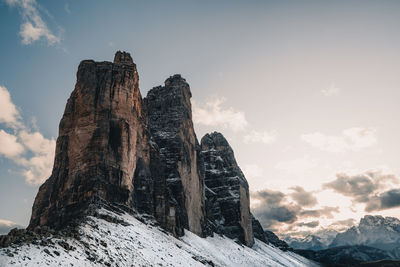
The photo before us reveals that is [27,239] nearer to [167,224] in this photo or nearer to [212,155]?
[167,224]

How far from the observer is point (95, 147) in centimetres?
3906

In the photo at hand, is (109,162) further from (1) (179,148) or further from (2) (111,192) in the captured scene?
(1) (179,148)

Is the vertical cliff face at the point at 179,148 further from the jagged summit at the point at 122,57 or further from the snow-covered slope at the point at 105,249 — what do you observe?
the jagged summit at the point at 122,57

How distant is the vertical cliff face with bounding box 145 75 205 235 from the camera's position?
203 feet

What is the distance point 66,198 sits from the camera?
36906 mm

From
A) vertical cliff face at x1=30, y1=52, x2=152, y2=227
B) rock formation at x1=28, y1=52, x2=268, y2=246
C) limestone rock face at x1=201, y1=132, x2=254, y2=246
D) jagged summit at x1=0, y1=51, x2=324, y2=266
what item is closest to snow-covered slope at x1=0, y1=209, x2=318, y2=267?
jagged summit at x1=0, y1=51, x2=324, y2=266

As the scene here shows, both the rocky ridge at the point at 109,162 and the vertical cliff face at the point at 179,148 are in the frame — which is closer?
the rocky ridge at the point at 109,162

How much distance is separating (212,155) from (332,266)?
411 feet

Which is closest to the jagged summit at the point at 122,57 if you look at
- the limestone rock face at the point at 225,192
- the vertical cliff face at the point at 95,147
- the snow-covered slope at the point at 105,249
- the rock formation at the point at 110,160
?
the rock formation at the point at 110,160

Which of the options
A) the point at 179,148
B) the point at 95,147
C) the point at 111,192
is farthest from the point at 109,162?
the point at 179,148

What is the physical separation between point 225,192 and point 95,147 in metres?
75.3

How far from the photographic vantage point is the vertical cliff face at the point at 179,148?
61.8m

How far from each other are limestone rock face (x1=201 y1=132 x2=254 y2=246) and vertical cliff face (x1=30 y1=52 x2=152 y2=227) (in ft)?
162

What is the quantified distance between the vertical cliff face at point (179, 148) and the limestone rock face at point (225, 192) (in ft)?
59.9
